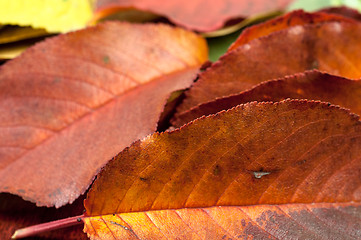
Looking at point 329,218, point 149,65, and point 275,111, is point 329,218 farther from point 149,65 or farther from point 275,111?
point 149,65

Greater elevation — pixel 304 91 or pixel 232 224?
pixel 304 91

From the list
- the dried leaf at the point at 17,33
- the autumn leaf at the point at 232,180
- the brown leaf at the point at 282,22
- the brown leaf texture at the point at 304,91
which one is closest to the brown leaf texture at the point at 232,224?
the autumn leaf at the point at 232,180

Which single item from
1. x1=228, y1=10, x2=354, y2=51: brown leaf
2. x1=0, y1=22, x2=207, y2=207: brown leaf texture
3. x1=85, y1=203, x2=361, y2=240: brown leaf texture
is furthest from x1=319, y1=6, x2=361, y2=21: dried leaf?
x1=85, y1=203, x2=361, y2=240: brown leaf texture

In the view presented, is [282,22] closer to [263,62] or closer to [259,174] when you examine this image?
[263,62]

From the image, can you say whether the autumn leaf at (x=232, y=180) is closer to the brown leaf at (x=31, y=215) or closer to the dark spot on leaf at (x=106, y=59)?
the brown leaf at (x=31, y=215)

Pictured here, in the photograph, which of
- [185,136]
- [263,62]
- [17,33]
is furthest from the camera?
[17,33]

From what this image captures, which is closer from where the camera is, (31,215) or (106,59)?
(31,215)

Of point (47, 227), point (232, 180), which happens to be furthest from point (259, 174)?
point (47, 227)
